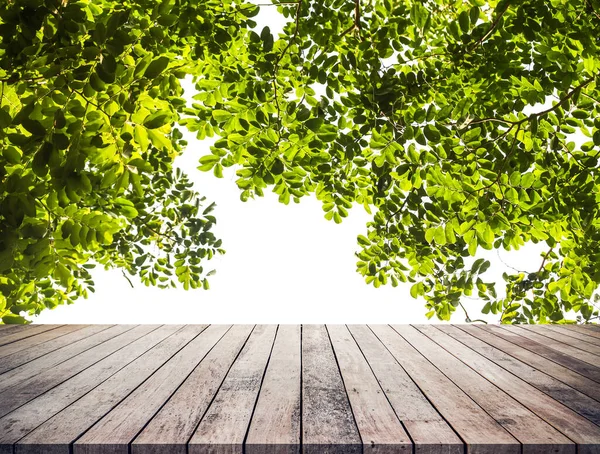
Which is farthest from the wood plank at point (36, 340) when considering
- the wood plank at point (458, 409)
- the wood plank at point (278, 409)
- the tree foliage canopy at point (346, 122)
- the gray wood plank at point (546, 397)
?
the gray wood plank at point (546, 397)

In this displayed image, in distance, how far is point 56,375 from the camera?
2.72m

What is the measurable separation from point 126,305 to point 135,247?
0.61 metres

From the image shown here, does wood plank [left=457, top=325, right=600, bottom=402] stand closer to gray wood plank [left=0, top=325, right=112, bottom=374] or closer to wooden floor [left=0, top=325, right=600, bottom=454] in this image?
wooden floor [left=0, top=325, right=600, bottom=454]

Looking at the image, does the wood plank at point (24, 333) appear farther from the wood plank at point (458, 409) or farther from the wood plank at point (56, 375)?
the wood plank at point (458, 409)

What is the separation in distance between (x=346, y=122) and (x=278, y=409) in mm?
2445

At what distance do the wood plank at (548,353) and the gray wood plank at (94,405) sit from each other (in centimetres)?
221

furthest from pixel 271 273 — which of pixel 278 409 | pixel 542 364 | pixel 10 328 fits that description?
pixel 278 409

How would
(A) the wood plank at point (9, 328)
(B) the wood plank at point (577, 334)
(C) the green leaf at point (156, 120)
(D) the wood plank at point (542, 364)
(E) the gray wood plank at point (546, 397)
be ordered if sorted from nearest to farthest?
(E) the gray wood plank at point (546, 397)
(C) the green leaf at point (156, 120)
(D) the wood plank at point (542, 364)
(B) the wood plank at point (577, 334)
(A) the wood plank at point (9, 328)

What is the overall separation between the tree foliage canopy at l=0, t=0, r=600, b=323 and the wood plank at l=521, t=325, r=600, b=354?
0.69 m

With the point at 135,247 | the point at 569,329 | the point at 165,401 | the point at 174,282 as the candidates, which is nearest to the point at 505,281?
the point at 569,329

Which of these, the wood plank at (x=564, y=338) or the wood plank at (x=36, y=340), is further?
the wood plank at (x=564, y=338)

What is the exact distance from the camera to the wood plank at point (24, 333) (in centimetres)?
367

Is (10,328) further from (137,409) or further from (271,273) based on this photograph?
(271,273)

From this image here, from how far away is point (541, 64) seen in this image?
373 centimetres
